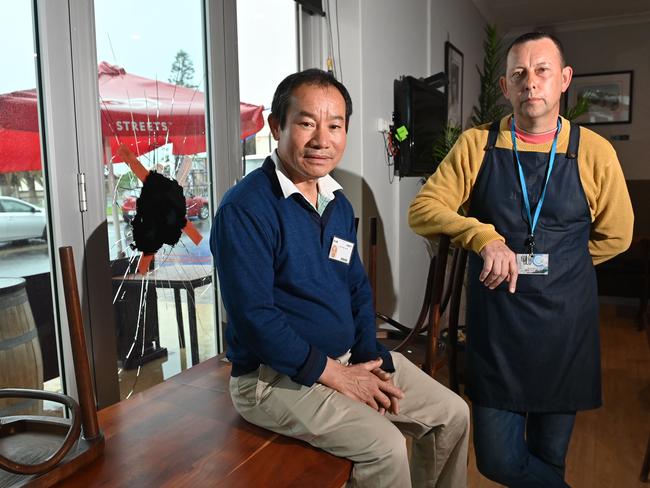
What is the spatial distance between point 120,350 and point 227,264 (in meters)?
0.87

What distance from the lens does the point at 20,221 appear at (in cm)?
150

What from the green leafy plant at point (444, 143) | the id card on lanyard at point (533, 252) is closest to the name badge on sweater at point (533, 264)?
the id card on lanyard at point (533, 252)

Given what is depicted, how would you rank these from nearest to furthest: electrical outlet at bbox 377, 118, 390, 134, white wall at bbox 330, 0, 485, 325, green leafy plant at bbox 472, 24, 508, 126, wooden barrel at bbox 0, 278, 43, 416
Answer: wooden barrel at bbox 0, 278, 43, 416
white wall at bbox 330, 0, 485, 325
electrical outlet at bbox 377, 118, 390, 134
green leafy plant at bbox 472, 24, 508, 126

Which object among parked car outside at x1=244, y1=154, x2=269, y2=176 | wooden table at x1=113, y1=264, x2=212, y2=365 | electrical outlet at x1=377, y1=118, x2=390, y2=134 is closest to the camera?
wooden table at x1=113, y1=264, x2=212, y2=365

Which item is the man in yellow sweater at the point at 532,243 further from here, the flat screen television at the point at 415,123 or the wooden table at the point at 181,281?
A: the flat screen television at the point at 415,123

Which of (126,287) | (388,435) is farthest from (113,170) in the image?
(388,435)

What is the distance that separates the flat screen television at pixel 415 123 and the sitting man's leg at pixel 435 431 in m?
2.13

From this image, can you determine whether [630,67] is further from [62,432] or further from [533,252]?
[62,432]

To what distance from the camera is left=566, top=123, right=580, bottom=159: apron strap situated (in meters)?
1.46

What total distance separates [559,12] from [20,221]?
580 cm

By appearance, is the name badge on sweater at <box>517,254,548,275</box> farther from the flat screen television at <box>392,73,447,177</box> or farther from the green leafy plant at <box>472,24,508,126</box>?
the green leafy plant at <box>472,24,508,126</box>

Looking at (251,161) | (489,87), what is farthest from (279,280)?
(489,87)

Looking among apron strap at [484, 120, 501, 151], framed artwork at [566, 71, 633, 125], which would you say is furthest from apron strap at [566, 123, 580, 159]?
framed artwork at [566, 71, 633, 125]

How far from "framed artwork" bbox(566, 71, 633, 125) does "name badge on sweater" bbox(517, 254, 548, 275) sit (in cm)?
516
